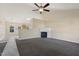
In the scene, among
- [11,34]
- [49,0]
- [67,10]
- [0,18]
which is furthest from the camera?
[67,10]

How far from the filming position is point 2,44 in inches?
60.8

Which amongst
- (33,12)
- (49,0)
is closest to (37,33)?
(33,12)

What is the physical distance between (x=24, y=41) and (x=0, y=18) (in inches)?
21.1

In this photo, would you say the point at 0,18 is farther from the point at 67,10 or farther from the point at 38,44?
the point at 67,10

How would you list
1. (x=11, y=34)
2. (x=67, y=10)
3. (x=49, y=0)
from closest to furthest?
(x=49, y=0)
(x=11, y=34)
(x=67, y=10)

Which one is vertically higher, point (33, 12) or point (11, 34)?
point (33, 12)

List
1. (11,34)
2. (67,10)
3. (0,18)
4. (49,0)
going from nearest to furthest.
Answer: (49,0) < (0,18) < (11,34) < (67,10)

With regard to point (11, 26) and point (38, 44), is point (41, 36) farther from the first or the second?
point (11, 26)

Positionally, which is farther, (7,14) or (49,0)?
(7,14)

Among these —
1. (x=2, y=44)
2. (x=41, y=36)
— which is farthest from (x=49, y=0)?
(x=2, y=44)

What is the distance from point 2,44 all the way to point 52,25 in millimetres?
842

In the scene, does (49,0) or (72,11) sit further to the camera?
(72,11)

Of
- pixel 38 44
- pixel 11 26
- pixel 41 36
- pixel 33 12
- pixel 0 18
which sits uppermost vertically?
pixel 33 12

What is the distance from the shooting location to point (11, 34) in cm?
150
